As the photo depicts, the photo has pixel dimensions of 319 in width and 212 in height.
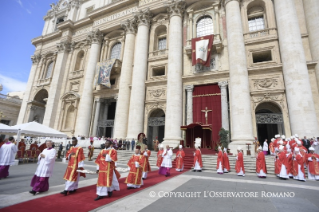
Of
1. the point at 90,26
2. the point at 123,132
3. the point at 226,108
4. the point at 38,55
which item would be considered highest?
the point at 90,26

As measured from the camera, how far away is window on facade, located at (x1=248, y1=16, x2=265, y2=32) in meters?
16.0

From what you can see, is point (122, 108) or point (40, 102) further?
point (40, 102)

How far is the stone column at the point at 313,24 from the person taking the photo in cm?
1284

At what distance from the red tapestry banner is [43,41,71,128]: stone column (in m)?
18.2

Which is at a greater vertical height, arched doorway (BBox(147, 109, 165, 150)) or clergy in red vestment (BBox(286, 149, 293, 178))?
arched doorway (BBox(147, 109, 165, 150))

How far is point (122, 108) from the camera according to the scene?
691 inches

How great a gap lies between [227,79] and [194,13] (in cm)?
845

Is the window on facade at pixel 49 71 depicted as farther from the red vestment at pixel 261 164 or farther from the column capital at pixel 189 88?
the red vestment at pixel 261 164

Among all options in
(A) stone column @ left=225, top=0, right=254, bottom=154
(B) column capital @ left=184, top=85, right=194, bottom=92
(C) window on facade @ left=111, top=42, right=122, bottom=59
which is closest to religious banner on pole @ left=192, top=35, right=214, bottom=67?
(A) stone column @ left=225, top=0, right=254, bottom=154

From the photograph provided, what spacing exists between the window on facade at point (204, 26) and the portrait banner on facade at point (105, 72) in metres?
9.89

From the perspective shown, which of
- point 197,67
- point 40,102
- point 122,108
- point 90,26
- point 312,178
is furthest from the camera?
point 40,102

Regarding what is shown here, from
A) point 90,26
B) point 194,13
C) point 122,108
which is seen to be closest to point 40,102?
point 90,26

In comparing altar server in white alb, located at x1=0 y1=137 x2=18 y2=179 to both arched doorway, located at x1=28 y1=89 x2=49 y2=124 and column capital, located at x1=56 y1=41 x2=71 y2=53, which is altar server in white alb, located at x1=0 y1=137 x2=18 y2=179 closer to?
arched doorway, located at x1=28 y1=89 x2=49 y2=124

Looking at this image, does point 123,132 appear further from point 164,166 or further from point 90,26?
point 90,26
